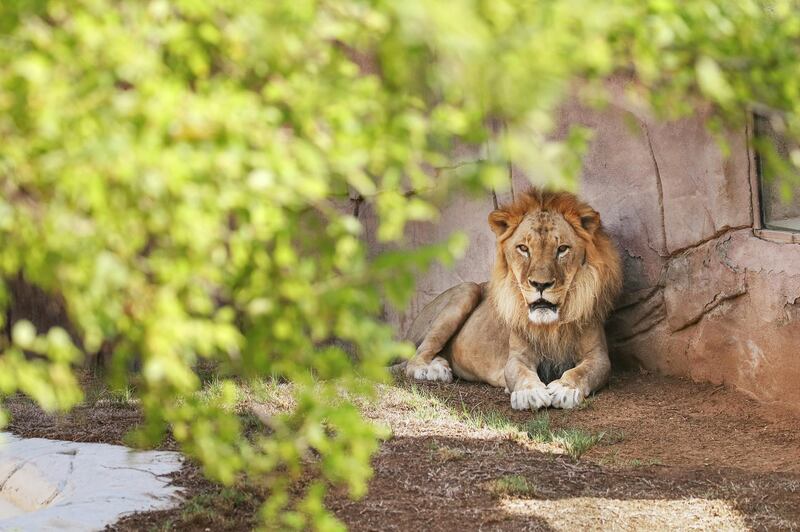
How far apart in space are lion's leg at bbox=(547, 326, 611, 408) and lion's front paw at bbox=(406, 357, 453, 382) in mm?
1084

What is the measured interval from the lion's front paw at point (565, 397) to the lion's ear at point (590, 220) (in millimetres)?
1107

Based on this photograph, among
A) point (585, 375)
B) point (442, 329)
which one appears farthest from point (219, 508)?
point (442, 329)

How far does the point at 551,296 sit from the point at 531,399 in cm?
76

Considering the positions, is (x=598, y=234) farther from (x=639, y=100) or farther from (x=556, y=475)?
(x=639, y=100)

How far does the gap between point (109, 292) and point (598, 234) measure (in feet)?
19.0

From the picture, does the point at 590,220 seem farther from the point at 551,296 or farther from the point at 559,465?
the point at 559,465

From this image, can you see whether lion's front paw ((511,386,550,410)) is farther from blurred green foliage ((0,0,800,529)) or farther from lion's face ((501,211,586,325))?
blurred green foliage ((0,0,800,529))

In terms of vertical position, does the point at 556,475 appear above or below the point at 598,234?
below

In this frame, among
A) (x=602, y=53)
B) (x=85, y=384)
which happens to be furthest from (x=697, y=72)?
(x=85, y=384)

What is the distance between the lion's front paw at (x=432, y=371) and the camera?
8.05m

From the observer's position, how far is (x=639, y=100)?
7.65 ft

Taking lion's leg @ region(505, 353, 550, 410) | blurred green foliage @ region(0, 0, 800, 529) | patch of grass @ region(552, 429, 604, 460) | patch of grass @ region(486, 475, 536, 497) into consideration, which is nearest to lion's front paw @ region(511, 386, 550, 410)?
lion's leg @ region(505, 353, 550, 410)

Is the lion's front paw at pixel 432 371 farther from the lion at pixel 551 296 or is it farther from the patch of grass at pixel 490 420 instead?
the patch of grass at pixel 490 420

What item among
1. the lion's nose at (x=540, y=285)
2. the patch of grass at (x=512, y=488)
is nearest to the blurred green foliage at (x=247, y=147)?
the patch of grass at (x=512, y=488)
